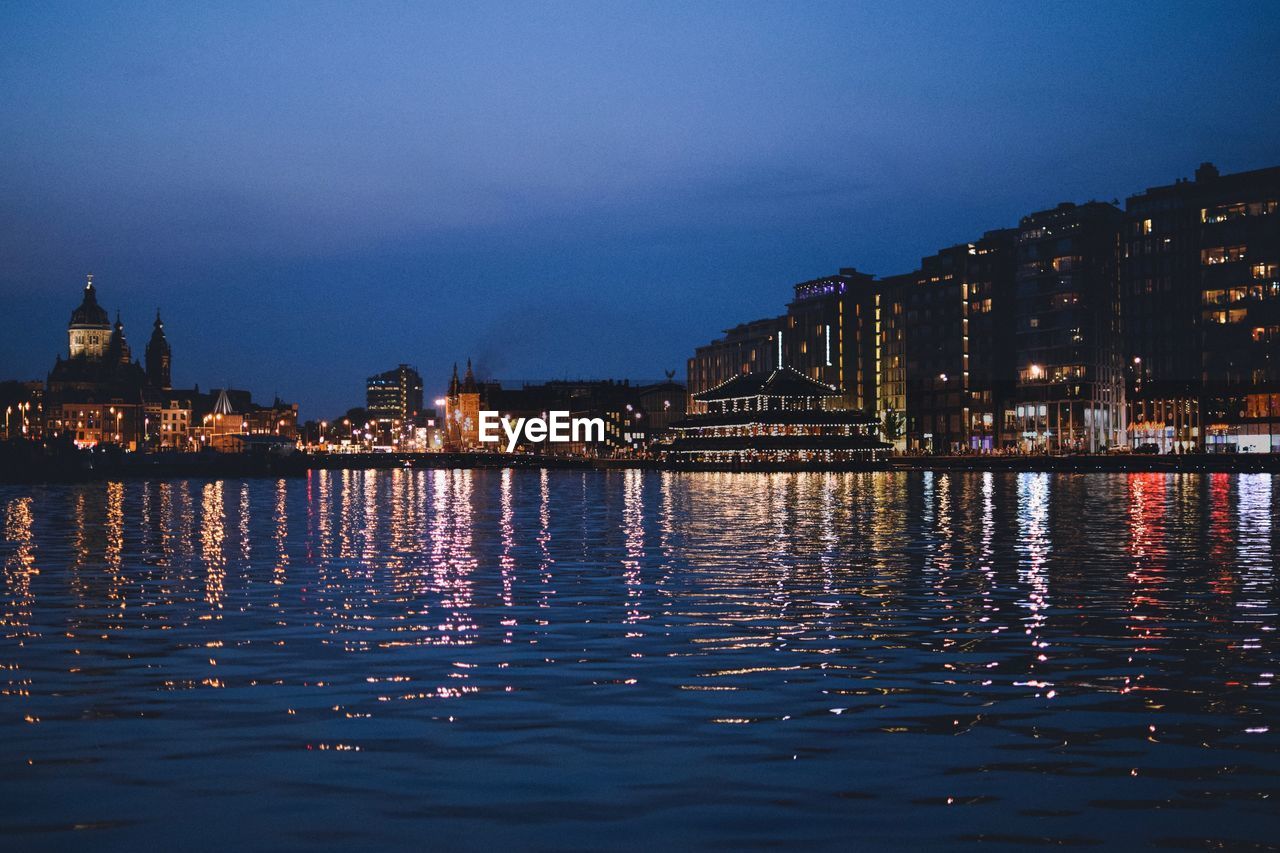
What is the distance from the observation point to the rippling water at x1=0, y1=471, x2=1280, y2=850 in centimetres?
1329

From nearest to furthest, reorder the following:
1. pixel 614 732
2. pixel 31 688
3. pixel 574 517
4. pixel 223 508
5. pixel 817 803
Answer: pixel 817 803 → pixel 614 732 → pixel 31 688 → pixel 574 517 → pixel 223 508

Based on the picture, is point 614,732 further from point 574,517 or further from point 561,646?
point 574,517

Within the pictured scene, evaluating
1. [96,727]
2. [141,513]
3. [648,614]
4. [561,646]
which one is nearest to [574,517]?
[141,513]

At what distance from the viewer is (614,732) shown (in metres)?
17.2

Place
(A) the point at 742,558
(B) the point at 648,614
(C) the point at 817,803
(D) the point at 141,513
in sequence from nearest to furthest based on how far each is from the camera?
(C) the point at 817,803 → (B) the point at 648,614 → (A) the point at 742,558 → (D) the point at 141,513

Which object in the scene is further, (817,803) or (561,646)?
(561,646)

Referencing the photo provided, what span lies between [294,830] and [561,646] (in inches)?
489

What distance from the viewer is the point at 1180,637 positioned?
85.6ft

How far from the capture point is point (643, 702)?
19.3 metres

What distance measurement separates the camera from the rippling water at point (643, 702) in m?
13.3

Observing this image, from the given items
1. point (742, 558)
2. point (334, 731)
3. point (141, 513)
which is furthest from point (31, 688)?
point (141, 513)

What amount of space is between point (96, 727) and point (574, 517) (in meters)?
61.3

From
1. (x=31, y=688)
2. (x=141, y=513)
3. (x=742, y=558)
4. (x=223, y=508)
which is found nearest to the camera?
(x=31, y=688)

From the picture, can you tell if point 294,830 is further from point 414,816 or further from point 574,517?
point 574,517
